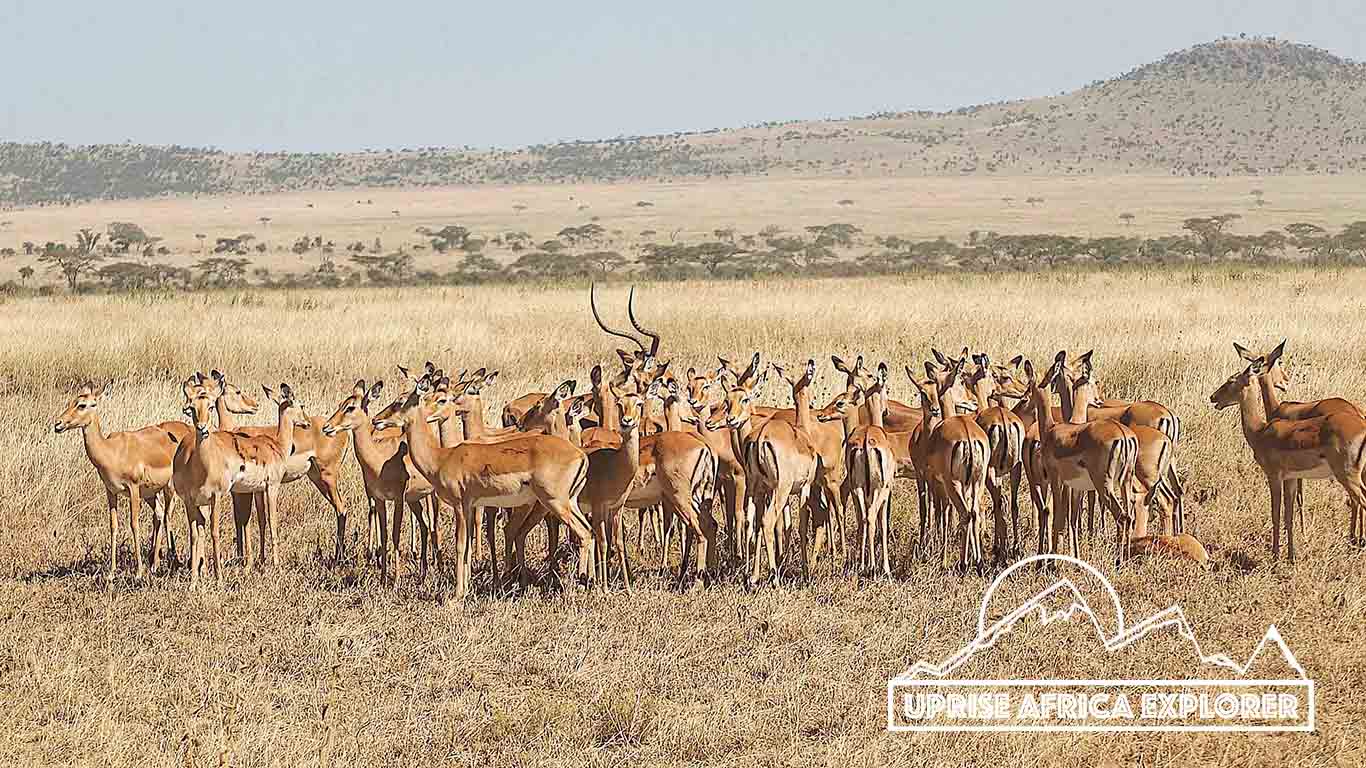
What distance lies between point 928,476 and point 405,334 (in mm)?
13677

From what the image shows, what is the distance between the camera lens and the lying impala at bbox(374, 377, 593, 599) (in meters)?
9.99

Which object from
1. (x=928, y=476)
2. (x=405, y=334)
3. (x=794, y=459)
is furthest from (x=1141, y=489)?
(x=405, y=334)

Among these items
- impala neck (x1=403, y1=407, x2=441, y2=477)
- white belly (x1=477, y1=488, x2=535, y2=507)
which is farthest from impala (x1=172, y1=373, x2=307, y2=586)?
white belly (x1=477, y1=488, x2=535, y2=507)

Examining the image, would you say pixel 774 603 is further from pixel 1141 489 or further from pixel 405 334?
pixel 405 334

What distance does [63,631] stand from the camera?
940cm

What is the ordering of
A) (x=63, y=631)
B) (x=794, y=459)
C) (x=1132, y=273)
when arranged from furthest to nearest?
(x=1132, y=273) < (x=794, y=459) < (x=63, y=631)

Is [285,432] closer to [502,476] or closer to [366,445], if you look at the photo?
[366,445]

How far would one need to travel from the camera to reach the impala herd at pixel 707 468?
34.2ft

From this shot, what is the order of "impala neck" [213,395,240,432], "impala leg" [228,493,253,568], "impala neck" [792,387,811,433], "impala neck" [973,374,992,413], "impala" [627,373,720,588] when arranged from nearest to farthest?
"impala" [627,373,720,588] < "impala neck" [792,387,811,433] < "impala leg" [228,493,253,568] < "impala neck" [213,395,240,432] < "impala neck" [973,374,992,413]

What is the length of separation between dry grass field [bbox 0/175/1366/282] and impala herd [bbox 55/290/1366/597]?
46.9m

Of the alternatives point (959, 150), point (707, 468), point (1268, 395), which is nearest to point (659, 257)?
point (1268, 395)

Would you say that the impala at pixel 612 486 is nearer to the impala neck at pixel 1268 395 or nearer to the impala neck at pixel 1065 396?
Answer: the impala neck at pixel 1065 396

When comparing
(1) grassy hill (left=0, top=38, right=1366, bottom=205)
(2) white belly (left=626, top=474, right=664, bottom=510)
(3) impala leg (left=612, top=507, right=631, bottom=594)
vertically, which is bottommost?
(3) impala leg (left=612, top=507, right=631, bottom=594)

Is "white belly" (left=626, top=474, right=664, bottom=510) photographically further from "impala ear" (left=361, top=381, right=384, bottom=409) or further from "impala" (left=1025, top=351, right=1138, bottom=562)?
"impala" (left=1025, top=351, right=1138, bottom=562)
